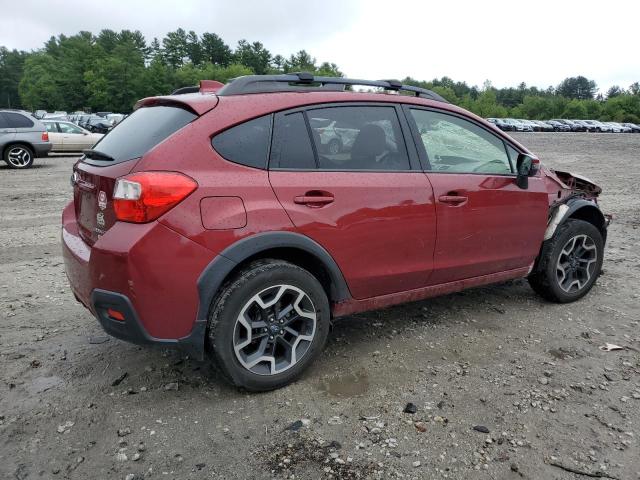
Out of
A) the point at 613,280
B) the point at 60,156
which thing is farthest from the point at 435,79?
the point at 613,280

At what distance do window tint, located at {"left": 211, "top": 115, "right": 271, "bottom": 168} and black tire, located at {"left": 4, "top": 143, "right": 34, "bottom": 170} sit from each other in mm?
14220

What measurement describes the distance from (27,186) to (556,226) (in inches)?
439

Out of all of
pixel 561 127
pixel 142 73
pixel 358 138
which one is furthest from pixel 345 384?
pixel 142 73

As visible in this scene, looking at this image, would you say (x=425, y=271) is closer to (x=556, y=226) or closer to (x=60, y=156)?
(x=556, y=226)

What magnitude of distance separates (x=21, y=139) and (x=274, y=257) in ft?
46.8

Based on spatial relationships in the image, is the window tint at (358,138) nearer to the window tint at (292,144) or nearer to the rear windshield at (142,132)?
the window tint at (292,144)

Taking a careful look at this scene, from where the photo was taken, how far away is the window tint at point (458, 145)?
11.7 feet

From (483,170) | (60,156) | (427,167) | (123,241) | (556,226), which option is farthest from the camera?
(60,156)

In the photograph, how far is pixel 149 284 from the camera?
2562mm

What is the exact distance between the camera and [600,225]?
4.60 m

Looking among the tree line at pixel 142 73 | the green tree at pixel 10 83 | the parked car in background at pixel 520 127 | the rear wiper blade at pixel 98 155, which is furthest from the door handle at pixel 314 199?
the green tree at pixel 10 83

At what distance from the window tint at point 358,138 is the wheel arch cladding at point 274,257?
1.70ft

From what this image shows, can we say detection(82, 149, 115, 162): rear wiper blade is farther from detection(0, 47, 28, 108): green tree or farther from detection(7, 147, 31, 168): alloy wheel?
detection(0, 47, 28, 108): green tree

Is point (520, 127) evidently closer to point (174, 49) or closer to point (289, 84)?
point (289, 84)
